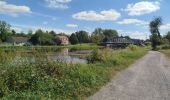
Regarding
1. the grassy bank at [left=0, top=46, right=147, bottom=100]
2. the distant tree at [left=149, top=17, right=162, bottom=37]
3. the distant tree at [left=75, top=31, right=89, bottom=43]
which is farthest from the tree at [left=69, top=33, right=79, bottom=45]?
the grassy bank at [left=0, top=46, right=147, bottom=100]

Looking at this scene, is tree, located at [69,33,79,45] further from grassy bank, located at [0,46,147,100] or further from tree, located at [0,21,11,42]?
grassy bank, located at [0,46,147,100]

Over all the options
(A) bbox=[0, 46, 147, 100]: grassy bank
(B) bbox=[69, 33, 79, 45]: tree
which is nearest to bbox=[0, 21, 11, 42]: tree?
(B) bbox=[69, 33, 79, 45]: tree

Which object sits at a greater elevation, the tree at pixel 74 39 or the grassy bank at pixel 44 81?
the tree at pixel 74 39

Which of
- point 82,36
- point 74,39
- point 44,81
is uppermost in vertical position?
point 82,36

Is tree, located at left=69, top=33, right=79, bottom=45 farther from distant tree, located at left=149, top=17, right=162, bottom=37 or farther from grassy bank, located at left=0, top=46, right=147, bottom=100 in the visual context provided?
grassy bank, located at left=0, top=46, right=147, bottom=100

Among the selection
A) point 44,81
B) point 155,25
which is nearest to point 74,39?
point 155,25

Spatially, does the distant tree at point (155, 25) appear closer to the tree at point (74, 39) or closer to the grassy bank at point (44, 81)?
the tree at point (74, 39)

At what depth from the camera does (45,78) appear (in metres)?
11.6

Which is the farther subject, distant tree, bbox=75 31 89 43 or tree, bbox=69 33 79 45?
distant tree, bbox=75 31 89 43

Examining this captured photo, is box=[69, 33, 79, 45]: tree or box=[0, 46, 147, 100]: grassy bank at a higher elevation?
box=[69, 33, 79, 45]: tree

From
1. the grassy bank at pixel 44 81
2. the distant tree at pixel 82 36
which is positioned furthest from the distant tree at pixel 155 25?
the grassy bank at pixel 44 81

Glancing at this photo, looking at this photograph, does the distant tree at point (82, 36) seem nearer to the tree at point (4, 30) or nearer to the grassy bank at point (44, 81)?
the tree at point (4, 30)

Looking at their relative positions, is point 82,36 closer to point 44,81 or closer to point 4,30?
point 4,30

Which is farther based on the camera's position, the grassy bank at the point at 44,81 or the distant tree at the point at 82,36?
the distant tree at the point at 82,36
